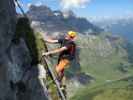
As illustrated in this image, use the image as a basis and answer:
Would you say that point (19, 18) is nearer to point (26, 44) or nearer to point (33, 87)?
point (26, 44)

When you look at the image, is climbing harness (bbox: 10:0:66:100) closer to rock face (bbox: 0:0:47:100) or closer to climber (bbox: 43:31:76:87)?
rock face (bbox: 0:0:47:100)

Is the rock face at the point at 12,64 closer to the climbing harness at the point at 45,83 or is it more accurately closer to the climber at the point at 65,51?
the climbing harness at the point at 45,83

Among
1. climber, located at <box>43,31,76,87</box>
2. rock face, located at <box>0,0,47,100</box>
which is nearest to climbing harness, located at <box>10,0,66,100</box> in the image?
rock face, located at <box>0,0,47,100</box>

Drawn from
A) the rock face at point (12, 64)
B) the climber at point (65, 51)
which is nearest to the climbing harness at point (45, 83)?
the rock face at point (12, 64)

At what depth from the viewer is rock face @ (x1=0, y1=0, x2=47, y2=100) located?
891 inches

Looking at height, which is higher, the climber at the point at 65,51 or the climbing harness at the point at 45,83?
the climber at the point at 65,51

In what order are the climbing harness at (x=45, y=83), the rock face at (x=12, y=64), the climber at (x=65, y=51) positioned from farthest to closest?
the climber at (x=65, y=51) → the climbing harness at (x=45, y=83) → the rock face at (x=12, y=64)

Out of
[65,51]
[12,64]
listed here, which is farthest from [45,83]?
[12,64]

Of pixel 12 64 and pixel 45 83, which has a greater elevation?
pixel 12 64

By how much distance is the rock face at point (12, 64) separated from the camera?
22.6 meters

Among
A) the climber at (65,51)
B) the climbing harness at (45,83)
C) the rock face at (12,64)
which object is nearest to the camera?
the rock face at (12,64)

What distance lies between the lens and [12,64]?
23.8 meters

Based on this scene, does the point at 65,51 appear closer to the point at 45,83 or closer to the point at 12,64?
the point at 45,83

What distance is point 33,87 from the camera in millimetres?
24625
